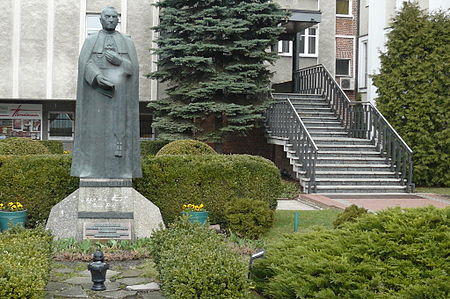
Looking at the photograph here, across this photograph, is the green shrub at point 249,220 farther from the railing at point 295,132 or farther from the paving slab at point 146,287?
the railing at point 295,132

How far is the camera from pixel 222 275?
5156 mm

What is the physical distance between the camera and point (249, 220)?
32.2 feet

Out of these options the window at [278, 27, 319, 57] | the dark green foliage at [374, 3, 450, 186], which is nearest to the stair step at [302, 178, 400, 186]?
the dark green foliage at [374, 3, 450, 186]

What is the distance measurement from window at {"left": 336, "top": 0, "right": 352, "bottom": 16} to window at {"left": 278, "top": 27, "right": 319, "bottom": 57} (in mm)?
2102

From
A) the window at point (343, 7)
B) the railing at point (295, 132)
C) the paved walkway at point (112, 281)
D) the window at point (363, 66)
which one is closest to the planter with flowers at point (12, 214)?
the paved walkway at point (112, 281)

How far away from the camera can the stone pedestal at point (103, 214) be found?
885 cm

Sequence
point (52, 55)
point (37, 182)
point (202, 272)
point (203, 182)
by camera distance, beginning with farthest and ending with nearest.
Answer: point (52, 55)
point (203, 182)
point (37, 182)
point (202, 272)

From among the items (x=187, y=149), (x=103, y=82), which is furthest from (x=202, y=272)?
(x=187, y=149)

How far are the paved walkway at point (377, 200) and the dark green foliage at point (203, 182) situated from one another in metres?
3.41

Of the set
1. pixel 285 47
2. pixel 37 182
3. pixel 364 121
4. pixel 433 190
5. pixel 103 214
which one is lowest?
pixel 433 190

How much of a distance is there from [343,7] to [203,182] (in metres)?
19.0

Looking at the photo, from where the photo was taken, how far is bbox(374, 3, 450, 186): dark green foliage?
63.2 feet

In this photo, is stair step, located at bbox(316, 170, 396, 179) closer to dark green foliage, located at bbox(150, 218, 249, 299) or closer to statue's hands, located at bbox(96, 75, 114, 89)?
statue's hands, located at bbox(96, 75, 114, 89)

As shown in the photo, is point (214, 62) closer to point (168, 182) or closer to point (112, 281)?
point (168, 182)
